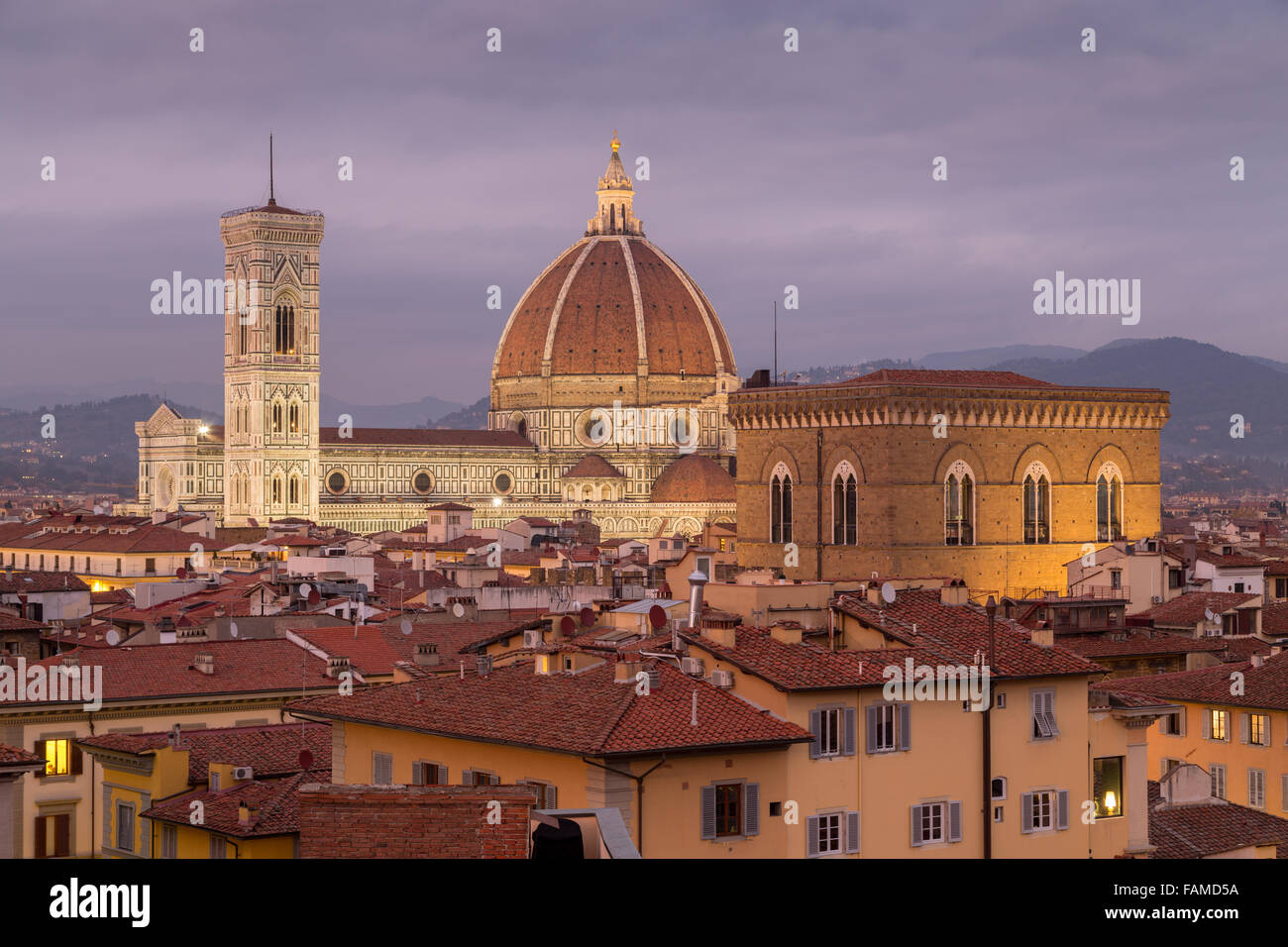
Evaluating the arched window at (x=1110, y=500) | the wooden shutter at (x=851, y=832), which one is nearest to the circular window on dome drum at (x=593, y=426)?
the arched window at (x=1110, y=500)

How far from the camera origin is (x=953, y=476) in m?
68.3

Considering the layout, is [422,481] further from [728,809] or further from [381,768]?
[728,809]

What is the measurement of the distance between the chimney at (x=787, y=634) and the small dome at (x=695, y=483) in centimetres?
12135

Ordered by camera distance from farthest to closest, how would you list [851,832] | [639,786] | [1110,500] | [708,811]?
[1110,500] → [851,832] → [708,811] → [639,786]

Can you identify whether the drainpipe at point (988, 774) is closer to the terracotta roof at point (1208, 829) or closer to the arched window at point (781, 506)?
the terracotta roof at point (1208, 829)

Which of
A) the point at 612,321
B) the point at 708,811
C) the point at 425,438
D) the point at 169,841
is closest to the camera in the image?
the point at 708,811

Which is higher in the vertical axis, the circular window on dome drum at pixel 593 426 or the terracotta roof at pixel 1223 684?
the circular window on dome drum at pixel 593 426

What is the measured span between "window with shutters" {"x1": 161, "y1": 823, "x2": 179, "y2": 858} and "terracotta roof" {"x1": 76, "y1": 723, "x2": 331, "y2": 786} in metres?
1.16

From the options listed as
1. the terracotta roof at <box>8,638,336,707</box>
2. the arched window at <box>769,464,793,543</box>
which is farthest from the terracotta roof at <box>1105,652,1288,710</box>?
the arched window at <box>769,464,793,543</box>

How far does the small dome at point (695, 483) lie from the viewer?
14812cm

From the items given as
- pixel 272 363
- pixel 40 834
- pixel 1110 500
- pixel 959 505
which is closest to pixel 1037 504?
pixel 959 505

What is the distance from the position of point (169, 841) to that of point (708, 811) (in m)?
8.00
